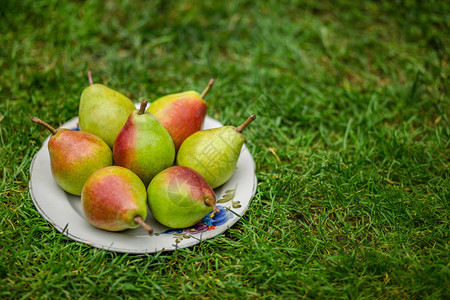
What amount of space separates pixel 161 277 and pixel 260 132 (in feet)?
4.21

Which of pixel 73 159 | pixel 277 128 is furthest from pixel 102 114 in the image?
Answer: pixel 277 128

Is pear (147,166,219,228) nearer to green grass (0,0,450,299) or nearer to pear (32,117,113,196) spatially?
green grass (0,0,450,299)

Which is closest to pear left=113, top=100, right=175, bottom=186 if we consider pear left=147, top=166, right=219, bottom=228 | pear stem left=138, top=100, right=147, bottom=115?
pear stem left=138, top=100, right=147, bottom=115

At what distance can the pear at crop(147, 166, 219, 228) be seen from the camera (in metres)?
1.84

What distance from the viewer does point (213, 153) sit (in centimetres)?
204

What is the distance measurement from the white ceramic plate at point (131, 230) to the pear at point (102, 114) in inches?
11.7

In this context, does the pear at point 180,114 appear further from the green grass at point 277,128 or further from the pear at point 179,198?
the green grass at point 277,128

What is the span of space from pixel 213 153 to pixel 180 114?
0.32 metres

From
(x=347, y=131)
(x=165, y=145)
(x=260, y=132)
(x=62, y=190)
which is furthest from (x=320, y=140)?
(x=62, y=190)

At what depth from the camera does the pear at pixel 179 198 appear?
6.03 ft

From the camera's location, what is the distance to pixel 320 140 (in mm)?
2834

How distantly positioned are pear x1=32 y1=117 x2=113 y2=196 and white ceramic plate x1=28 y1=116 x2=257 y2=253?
0.28 feet

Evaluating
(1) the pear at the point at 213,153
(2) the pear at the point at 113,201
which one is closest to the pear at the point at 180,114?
(1) the pear at the point at 213,153

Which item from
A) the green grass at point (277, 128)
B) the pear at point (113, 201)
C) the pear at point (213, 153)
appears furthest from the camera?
the pear at point (213, 153)
